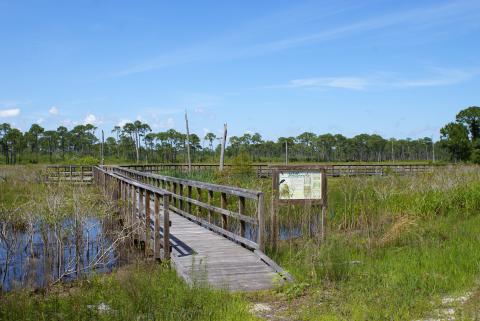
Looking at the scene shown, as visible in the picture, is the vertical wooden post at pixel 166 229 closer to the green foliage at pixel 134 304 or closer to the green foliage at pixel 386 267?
the green foliage at pixel 134 304

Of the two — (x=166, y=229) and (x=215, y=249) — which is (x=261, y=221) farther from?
(x=166, y=229)

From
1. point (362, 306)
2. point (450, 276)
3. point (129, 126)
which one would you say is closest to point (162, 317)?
point (362, 306)

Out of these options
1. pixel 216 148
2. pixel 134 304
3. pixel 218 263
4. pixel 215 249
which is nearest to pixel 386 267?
pixel 218 263

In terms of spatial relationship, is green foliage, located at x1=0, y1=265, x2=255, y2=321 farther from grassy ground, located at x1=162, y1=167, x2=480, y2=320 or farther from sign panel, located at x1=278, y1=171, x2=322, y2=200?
sign panel, located at x1=278, y1=171, x2=322, y2=200

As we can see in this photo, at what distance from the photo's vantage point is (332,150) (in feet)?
410

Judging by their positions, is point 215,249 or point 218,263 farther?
point 215,249

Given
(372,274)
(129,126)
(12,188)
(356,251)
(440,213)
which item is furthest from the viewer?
(129,126)

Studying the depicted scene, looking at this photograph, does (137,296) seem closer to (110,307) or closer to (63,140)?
(110,307)

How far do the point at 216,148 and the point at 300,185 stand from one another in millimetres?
101239

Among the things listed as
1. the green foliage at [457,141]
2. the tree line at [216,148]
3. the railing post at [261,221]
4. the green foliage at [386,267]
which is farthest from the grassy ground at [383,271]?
the green foliage at [457,141]

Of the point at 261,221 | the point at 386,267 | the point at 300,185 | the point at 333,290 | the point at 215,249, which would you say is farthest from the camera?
the point at 300,185

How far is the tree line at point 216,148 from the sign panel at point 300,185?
37.4 metres

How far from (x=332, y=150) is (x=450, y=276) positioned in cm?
12048

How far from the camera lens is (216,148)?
4331 inches
